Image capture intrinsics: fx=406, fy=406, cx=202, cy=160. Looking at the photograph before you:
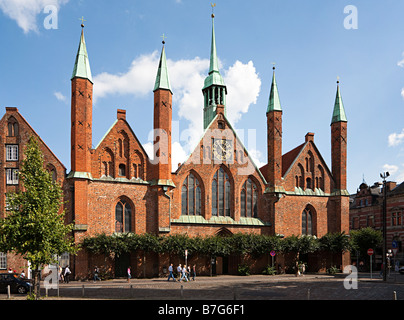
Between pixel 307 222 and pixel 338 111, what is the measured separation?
14184 millimetres

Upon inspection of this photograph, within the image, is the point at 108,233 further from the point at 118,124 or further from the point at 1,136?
the point at 1,136

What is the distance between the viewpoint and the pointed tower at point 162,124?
40594 millimetres

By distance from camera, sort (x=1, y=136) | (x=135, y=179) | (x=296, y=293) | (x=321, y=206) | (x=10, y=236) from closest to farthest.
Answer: (x=10, y=236), (x=296, y=293), (x=1, y=136), (x=135, y=179), (x=321, y=206)

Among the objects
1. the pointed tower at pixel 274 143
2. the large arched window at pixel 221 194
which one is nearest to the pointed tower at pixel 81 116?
the large arched window at pixel 221 194

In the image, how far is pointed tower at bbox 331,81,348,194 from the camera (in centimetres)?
4884

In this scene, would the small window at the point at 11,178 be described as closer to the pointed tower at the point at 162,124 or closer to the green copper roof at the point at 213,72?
the pointed tower at the point at 162,124

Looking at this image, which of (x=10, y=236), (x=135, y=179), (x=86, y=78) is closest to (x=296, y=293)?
(x=10, y=236)

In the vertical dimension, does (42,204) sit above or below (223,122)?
below

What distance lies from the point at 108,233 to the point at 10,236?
1525cm

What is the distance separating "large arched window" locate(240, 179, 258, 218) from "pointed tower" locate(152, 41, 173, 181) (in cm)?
997

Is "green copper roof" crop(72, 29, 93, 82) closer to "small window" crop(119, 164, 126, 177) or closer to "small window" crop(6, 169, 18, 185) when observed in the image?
"small window" crop(119, 164, 126, 177)

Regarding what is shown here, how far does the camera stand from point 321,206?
4825 cm

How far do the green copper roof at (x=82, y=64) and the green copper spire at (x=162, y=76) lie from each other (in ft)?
22.6

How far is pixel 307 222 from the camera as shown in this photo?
157ft
